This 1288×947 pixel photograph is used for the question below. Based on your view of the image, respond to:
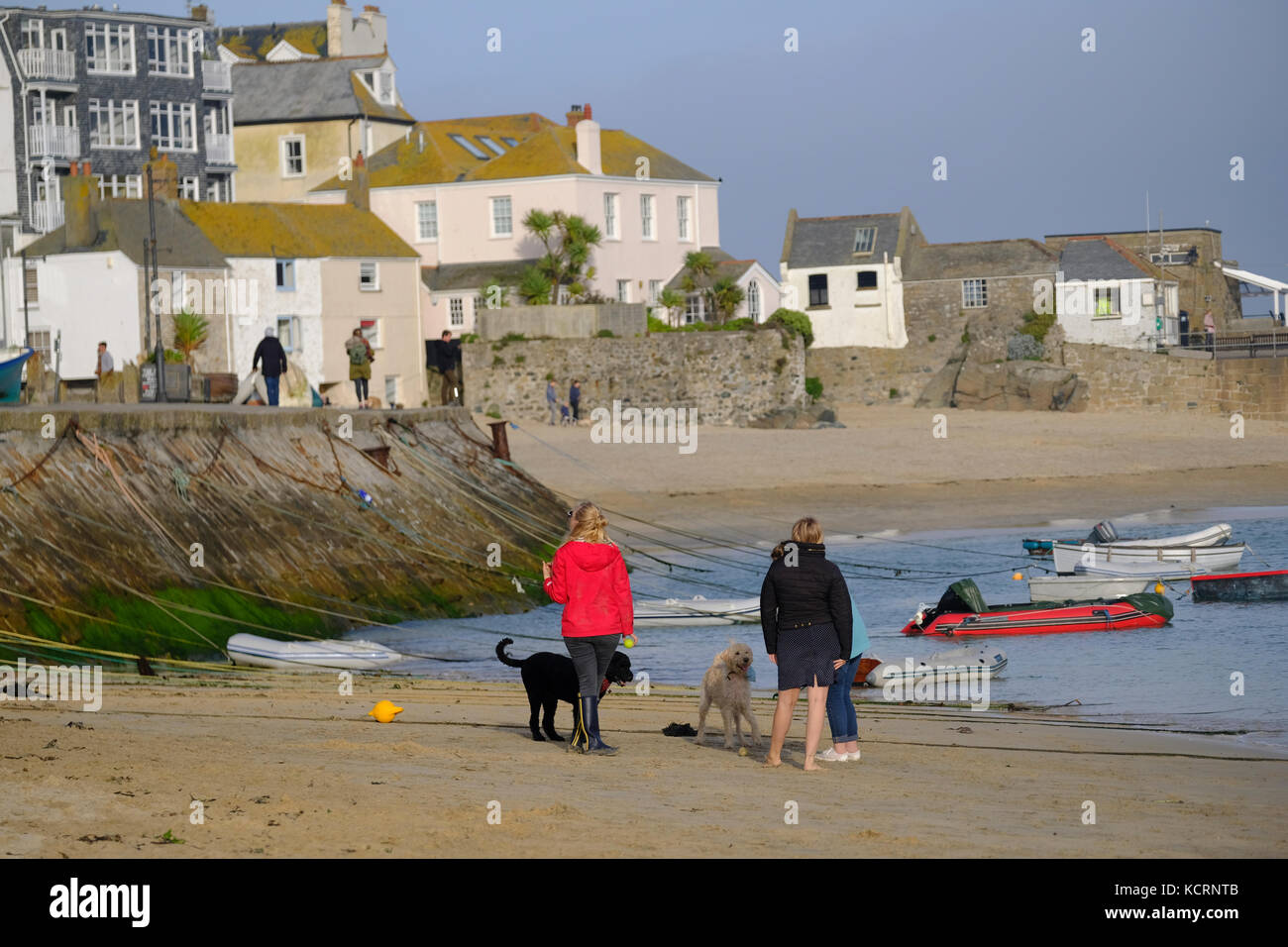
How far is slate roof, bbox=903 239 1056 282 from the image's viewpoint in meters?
59.5

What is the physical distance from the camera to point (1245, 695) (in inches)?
585

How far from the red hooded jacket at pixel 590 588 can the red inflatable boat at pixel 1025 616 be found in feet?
31.1

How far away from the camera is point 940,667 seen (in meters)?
15.7

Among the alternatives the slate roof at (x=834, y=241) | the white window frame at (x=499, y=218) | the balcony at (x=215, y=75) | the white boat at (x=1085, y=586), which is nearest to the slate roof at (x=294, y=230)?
the white window frame at (x=499, y=218)

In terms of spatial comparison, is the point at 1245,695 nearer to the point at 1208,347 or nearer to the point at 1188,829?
the point at 1188,829

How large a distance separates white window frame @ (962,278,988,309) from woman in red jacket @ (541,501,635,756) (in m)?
51.7

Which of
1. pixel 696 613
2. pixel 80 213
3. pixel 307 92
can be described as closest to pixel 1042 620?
pixel 696 613

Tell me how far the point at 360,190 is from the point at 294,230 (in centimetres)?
508

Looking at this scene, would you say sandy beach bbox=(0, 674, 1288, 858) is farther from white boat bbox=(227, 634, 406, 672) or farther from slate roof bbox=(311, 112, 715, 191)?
slate roof bbox=(311, 112, 715, 191)

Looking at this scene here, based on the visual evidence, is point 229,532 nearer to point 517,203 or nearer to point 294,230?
point 294,230

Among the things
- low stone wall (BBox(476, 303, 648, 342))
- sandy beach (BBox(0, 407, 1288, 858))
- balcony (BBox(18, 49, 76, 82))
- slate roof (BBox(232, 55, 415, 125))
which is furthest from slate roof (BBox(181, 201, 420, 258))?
sandy beach (BBox(0, 407, 1288, 858))

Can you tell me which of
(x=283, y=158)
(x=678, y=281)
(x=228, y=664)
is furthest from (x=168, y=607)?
(x=283, y=158)

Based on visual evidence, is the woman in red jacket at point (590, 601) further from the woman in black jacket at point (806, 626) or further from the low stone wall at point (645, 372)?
the low stone wall at point (645, 372)
